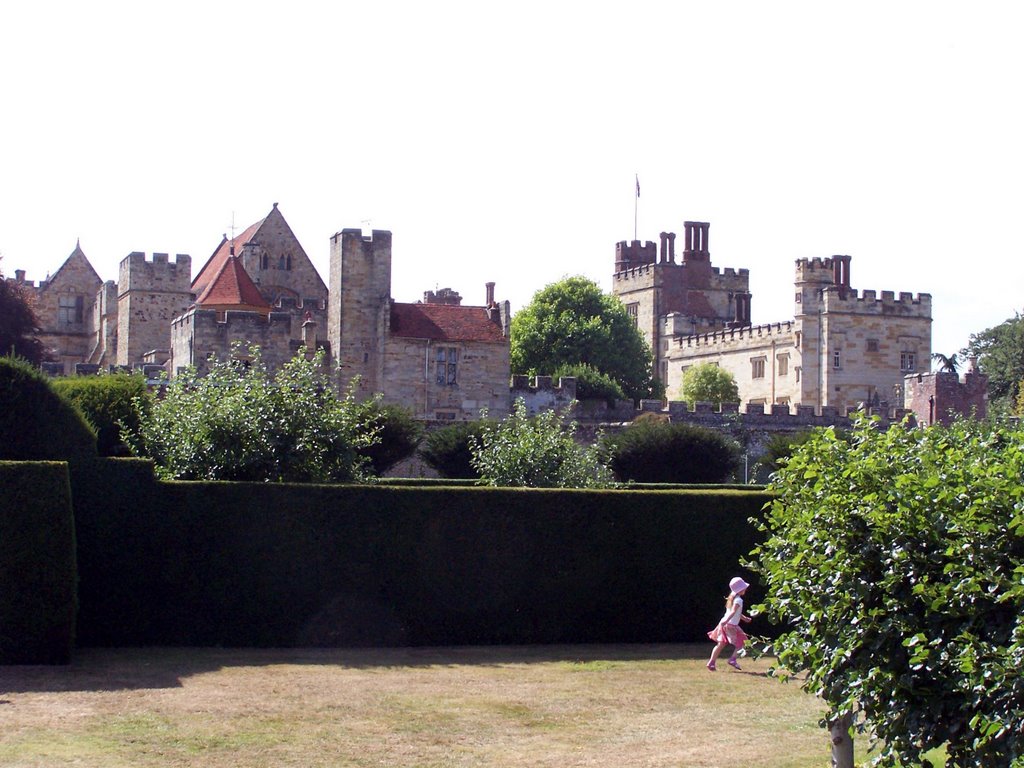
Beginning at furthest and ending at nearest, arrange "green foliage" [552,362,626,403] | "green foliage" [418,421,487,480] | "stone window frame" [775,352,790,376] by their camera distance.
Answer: "stone window frame" [775,352,790,376] < "green foliage" [552,362,626,403] < "green foliage" [418,421,487,480]

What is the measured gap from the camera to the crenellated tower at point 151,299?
5638 centimetres

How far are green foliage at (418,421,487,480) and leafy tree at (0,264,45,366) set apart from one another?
56.3 ft

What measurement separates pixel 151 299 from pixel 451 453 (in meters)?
24.3

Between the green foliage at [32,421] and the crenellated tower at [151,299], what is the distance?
3975cm

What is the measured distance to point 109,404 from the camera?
23906 mm

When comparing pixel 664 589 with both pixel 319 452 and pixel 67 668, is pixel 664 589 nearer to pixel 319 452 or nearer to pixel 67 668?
pixel 319 452

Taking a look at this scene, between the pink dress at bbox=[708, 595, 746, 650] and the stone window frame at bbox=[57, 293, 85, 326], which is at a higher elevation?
the stone window frame at bbox=[57, 293, 85, 326]

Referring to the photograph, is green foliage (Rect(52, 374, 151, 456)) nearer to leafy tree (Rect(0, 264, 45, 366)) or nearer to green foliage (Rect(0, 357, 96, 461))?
green foliage (Rect(0, 357, 96, 461))

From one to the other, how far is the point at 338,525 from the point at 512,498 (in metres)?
2.49

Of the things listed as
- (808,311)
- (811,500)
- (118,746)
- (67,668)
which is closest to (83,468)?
(67,668)

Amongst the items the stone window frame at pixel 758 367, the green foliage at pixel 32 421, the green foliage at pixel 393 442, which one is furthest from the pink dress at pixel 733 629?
the stone window frame at pixel 758 367

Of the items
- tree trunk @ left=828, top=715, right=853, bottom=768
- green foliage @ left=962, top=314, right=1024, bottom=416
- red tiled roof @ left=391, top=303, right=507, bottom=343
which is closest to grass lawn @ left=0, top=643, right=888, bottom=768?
tree trunk @ left=828, top=715, right=853, bottom=768

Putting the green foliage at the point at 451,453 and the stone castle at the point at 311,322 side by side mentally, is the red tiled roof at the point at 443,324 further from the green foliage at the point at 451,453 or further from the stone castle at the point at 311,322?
the green foliage at the point at 451,453

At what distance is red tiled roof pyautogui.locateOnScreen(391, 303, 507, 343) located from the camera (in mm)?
49094
